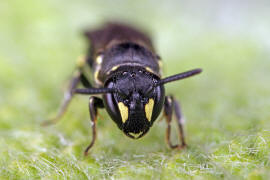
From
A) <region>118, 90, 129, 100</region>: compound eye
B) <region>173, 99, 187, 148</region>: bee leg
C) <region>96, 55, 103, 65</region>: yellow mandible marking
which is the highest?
<region>96, 55, 103, 65</region>: yellow mandible marking

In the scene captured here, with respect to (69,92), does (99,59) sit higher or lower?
higher

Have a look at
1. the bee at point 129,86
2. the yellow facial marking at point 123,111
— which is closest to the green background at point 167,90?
the bee at point 129,86

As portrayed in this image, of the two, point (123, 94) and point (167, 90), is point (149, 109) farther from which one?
point (167, 90)

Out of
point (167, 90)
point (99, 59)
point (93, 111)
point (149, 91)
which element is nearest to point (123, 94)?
point (149, 91)

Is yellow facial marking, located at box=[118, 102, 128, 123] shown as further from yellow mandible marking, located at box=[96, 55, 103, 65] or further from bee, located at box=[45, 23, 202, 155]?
yellow mandible marking, located at box=[96, 55, 103, 65]

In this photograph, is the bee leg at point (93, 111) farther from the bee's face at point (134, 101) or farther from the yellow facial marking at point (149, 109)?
the yellow facial marking at point (149, 109)

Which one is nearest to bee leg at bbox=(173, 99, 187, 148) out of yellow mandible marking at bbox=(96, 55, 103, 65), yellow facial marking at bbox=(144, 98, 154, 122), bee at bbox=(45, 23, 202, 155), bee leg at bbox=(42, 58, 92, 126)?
bee at bbox=(45, 23, 202, 155)

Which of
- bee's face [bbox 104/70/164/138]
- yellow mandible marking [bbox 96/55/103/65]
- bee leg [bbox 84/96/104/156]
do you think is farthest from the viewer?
yellow mandible marking [bbox 96/55/103/65]
